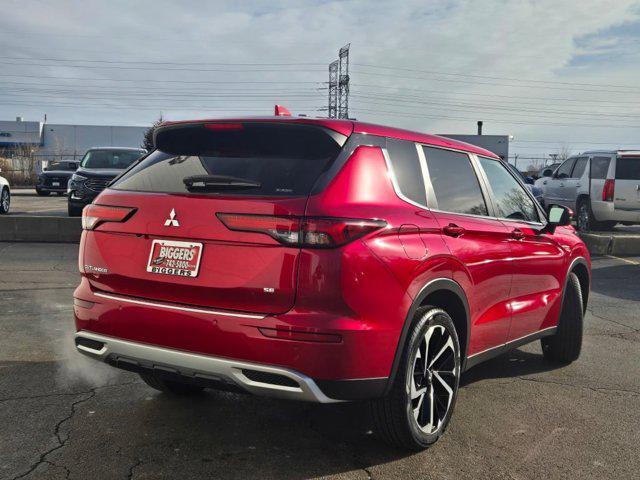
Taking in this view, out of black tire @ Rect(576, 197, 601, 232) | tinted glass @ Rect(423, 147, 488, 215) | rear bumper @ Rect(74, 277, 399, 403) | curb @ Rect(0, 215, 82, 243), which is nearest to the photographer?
rear bumper @ Rect(74, 277, 399, 403)

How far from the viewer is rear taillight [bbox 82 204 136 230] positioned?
11.1ft

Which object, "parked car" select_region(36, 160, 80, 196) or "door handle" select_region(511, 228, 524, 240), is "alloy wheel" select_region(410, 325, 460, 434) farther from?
"parked car" select_region(36, 160, 80, 196)

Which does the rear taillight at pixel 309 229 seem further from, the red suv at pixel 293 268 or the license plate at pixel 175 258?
the license plate at pixel 175 258

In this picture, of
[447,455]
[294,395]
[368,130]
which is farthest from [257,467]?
[368,130]

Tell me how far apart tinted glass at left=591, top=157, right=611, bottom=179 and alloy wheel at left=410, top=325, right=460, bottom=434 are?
13.0 m

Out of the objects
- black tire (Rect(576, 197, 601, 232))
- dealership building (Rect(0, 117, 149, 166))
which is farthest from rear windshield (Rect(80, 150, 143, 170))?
dealership building (Rect(0, 117, 149, 166))

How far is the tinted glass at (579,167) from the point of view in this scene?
52.6 ft

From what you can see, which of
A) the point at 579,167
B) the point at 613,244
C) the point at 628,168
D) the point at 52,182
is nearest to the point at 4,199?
the point at 52,182

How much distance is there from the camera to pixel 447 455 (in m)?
3.46

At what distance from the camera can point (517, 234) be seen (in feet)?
14.6

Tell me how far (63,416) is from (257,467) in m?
1.33

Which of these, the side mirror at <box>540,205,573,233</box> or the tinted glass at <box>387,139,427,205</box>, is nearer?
the tinted glass at <box>387,139,427,205</box>

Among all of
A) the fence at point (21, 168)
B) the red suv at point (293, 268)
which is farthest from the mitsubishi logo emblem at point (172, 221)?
the fence at point (21, 168)

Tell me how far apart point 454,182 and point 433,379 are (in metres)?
1.19
